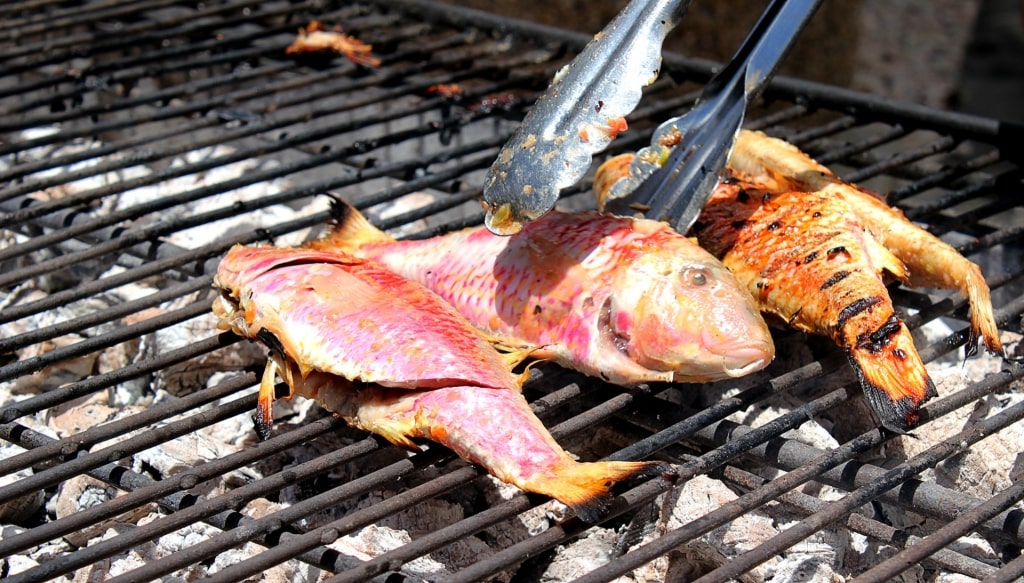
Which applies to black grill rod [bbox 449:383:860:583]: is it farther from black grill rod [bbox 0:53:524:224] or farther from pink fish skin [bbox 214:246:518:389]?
black grill rod [bbox 0:53:524:224]

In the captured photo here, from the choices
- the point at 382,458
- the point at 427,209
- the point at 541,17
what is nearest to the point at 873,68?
the point at 541,17

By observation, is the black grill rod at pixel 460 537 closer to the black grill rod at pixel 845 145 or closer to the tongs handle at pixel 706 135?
the tongs handle at pixel 706 135

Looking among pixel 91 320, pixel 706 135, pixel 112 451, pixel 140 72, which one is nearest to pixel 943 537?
pixel 706 135

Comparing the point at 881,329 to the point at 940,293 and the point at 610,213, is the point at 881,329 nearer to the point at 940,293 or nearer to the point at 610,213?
the point at 610,213

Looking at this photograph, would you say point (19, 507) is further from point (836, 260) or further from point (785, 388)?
point (836, 260)

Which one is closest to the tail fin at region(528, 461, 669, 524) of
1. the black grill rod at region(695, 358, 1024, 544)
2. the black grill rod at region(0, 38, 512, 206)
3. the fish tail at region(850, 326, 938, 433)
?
the black grill rod at region(695, 358, 1024, 544)

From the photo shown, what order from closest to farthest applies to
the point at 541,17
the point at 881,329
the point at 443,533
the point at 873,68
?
the point at 443,533 → the point at 881,329 → the point at 541,17 → the point at 873,68
